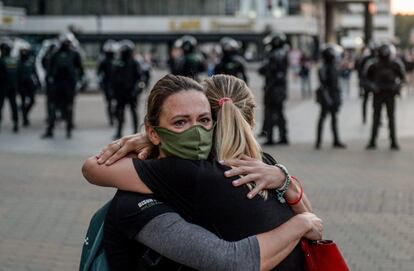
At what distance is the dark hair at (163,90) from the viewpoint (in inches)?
107

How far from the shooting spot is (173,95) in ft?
8.90

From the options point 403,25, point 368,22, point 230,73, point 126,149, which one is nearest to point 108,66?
point 230,73

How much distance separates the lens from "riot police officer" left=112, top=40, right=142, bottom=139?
15.6 meters

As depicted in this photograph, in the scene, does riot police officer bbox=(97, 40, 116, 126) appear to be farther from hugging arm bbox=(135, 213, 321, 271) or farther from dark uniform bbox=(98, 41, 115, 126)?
hugging arm bbox=(135, 213, 321, 271)

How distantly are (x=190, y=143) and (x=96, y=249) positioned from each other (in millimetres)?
487

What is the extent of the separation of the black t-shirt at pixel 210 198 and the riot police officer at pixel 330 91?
11.9 meters

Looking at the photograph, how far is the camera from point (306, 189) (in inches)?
398

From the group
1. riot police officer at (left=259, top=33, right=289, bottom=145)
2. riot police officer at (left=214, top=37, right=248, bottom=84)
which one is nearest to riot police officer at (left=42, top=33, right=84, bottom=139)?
riot police officer at (left=214, top=37, right=248, bottom=84)

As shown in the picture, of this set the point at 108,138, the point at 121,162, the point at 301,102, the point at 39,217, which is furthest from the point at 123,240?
the point at 301,102

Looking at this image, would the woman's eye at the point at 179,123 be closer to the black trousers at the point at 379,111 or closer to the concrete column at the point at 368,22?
the black trousers at the point at 379,111

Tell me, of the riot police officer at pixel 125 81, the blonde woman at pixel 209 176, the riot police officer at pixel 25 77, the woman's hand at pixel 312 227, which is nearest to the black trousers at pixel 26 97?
the riot police officer at pixel 25 77

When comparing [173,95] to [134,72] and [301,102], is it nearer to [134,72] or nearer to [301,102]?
[134,72]

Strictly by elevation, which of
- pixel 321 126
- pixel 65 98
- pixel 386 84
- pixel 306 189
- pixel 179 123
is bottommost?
pixel 306 189

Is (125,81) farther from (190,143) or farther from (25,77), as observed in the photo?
(190,143)
